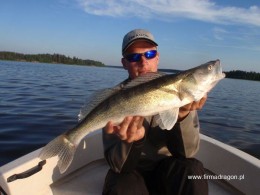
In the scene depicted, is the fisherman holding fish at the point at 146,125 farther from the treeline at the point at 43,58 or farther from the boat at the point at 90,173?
the treeline at the point at 43,58

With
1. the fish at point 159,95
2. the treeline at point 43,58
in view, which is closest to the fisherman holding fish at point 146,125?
the fish at point 159,95

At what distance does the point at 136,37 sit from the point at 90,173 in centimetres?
267

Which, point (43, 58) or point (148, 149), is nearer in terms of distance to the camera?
point (148, 149)

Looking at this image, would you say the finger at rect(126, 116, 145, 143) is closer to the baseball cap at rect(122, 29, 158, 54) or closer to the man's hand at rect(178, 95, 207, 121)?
the man's hand at rect(178, 95, 207, 121)

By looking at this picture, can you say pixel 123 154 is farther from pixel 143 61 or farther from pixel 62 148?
pixel 143 61

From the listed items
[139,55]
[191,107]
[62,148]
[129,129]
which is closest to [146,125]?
[129,129]

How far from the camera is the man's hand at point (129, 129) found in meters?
3.34

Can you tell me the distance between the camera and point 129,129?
3.47 metres

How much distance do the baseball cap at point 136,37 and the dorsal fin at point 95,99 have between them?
3.83 ft

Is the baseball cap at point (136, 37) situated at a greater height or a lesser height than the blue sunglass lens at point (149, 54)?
greater

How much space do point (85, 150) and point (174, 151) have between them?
2.10 meters

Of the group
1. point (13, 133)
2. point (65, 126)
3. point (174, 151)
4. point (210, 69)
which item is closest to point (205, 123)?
point (65, 126)

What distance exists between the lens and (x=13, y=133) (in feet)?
28.4

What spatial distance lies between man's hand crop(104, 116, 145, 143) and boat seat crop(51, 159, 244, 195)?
1.62m
